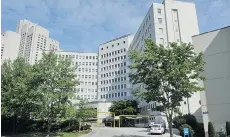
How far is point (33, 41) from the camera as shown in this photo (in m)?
178

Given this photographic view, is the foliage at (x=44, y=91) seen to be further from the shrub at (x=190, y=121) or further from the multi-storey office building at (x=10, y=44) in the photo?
the multi-storey office building at (x=10, y=44)

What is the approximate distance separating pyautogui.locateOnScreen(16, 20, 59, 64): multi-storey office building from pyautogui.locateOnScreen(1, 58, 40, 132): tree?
136 metres

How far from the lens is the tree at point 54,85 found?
3033 cm

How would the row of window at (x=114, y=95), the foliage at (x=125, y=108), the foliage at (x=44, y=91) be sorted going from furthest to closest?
the row of window at (x=114, y=95) → the foliage at (x=125, y=108) → the foliage at (x=44, y=91)

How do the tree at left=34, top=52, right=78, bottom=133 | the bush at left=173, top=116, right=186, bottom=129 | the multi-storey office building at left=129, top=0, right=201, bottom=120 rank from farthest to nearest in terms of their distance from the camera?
the multi-storey office building at left=129, top=0, right=201, bottom=120 < the bush at left=173, top=116, right=186, bottom=129 < the tree at left=34, top=52, right=78, bottom=133

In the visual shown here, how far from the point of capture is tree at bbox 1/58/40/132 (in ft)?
105

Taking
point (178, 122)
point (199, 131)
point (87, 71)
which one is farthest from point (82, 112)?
point (87, 71)

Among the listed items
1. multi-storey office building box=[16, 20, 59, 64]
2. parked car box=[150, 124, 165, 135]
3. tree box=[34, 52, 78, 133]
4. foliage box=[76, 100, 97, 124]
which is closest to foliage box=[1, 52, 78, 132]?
tree box=[34, 52, 78, 133]

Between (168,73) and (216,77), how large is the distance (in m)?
9.25

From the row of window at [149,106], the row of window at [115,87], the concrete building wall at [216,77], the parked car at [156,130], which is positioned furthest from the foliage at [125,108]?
the concrete building wall at [216,77]

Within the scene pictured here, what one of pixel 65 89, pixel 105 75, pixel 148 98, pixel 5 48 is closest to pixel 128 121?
pixel 65 89

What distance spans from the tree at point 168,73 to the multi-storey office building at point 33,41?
493ft

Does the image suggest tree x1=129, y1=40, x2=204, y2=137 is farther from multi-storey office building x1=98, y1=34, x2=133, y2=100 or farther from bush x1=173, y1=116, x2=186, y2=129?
multi-storey office building x1=98, y1=34, x2=133, y2=100

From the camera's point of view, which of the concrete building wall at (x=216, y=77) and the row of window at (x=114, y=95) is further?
the row of window at (x=114, y=95)
